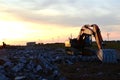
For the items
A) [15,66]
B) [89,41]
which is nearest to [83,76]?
[15,66]

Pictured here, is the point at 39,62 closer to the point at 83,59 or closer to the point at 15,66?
the point at 15,66

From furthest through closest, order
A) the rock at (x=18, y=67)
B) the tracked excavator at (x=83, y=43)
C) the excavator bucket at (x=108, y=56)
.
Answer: the tracked excavator at (x=83, y=43)
the excavator bucket at (x=108, y=56)
the rock at (x=18, y=67)

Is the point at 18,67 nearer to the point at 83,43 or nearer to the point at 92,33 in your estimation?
the point at 92,33

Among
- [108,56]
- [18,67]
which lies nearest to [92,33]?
[108,56]

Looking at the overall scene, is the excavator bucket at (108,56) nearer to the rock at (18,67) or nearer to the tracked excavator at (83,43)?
the tracked excavator at (83,43)

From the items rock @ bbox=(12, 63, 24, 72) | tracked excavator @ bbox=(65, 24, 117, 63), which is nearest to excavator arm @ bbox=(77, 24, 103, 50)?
tracked excavator @ bbox=(65, 24, 117, 63)

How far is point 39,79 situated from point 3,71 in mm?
1967

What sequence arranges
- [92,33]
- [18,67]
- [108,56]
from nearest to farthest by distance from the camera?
[18,67] < [108,56] < [92,33]

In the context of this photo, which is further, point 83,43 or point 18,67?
point 83,43

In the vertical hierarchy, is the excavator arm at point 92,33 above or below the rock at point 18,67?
above

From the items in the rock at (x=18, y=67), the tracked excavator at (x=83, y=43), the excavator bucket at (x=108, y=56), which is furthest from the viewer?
the tracked excavator at (x=83, y=43)

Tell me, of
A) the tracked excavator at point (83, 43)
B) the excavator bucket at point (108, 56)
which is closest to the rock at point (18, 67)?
the excavator bucket at point (108, 56)

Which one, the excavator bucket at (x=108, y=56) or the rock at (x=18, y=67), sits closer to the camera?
the rock at (x=18, y=67)

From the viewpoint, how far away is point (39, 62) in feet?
76.8
